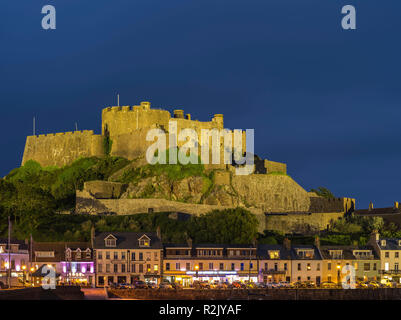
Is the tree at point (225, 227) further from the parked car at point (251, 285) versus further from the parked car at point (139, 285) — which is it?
the parked car at point (139, 285)

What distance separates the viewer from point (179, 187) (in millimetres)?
106188

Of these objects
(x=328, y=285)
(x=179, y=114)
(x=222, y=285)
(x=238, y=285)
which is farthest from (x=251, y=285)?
(x=179, y=114)

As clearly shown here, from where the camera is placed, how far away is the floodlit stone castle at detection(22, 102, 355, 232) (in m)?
102

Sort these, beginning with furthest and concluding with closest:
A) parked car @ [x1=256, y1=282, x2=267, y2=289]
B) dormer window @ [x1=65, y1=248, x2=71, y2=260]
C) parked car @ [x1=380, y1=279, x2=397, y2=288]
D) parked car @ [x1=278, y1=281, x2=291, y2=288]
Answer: dormer window @ [x1=65, y1=248, x2=71, y2=260]
parked car @ [x1=380, y1=279, x2=397, y2=288]
parked car @ [x1=278, y1=281, x2=291, y2=288]
parked car @ [x1=256, y1=282, x2=267, y2=289]

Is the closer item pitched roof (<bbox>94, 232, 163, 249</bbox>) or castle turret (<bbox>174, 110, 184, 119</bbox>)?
pitched roof (<bbox>94, 232, 163, 249</bbox>)

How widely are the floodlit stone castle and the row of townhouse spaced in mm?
10465

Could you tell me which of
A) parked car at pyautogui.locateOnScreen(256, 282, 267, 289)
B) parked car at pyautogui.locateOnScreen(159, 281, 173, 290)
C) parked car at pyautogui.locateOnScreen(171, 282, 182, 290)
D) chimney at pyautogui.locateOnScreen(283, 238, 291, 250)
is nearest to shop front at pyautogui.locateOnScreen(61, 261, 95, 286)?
parked car at pyautogui.locateOnScreen(159, 281, 173, 290)

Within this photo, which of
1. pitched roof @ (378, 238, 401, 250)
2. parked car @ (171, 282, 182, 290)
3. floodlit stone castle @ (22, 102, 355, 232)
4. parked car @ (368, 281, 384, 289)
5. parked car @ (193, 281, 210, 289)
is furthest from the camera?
floodlit stone castle @ (22, 102, 355, 232)

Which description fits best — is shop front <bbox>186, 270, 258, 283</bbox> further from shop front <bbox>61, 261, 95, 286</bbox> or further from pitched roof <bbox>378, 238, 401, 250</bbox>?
pitched roof <bbox>378, 238, 401, 250</bbox>

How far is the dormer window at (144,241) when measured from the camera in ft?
292

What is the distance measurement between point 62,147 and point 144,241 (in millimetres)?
38457
